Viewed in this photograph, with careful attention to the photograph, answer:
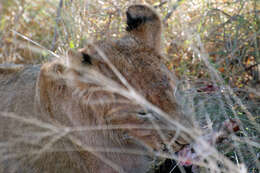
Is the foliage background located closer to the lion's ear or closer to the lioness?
the lion's ear

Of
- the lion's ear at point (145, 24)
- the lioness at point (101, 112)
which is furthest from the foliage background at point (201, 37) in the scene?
the lioness at point (101, 112)

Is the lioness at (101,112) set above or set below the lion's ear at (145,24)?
below

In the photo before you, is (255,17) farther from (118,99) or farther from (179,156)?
(118,99)

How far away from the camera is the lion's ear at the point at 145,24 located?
8.73 ft

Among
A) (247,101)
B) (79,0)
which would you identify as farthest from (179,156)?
(79,0)

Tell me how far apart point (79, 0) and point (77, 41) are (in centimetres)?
58

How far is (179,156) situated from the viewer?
263cm

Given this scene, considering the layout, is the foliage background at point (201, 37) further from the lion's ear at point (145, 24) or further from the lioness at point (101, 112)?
Result: the lioness at point (101, 112)

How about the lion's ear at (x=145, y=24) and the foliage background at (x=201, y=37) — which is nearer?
the lion's ear at (x=145, y=24)

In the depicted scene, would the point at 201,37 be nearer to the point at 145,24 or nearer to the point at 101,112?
the point at 145,24

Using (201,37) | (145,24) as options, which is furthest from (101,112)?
(201,37)

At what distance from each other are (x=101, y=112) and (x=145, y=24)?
2.80 feet

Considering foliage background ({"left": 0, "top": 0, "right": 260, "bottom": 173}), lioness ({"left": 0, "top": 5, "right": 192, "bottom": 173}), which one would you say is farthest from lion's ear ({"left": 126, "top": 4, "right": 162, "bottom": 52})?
foliage background ({"left": 0, "top": 0, "right": 260, "bottom": 173})

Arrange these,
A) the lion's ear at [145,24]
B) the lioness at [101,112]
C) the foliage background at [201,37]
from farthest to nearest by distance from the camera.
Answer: the foliage background at [201,37], the lion's ear at [145,24], the lioness at [101,112]
